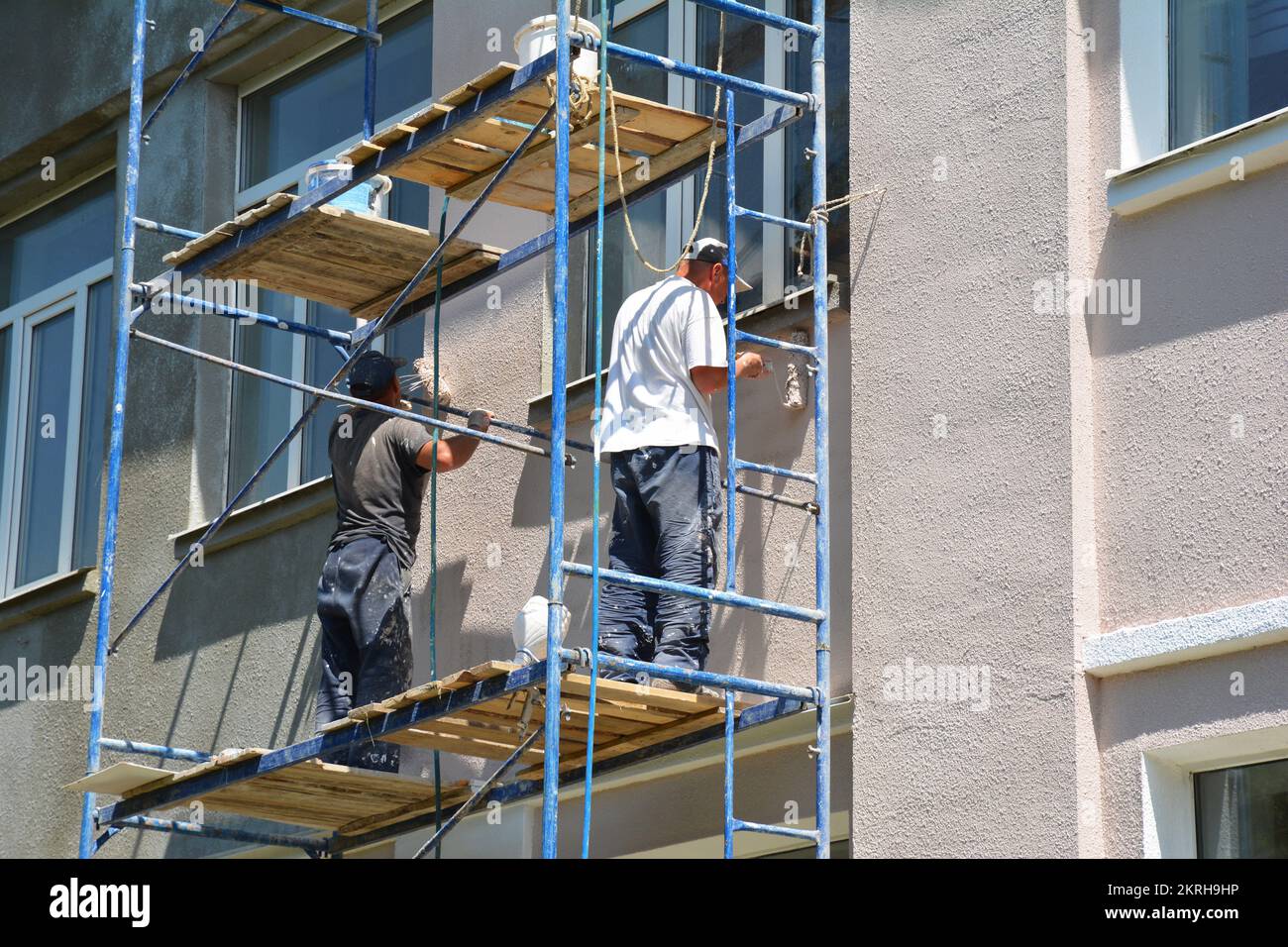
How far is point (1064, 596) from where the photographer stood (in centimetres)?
812

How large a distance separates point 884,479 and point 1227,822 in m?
1.87

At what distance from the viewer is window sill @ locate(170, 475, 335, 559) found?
1175cm

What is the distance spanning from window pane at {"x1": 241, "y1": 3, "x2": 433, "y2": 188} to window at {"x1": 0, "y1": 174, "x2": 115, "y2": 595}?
1.56m

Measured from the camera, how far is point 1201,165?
8102mm

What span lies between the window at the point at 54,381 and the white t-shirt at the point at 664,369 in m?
5.75

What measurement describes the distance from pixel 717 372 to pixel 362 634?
2.23 meters

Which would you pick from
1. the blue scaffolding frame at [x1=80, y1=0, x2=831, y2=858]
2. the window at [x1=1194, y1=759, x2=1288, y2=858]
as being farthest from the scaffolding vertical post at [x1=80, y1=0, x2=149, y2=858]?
the window at [x1=1194, y1=759, x2=1288, y2=858]

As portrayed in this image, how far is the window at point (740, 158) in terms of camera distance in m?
9.99

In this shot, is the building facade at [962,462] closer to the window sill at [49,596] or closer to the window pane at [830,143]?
the window pane at [830,143]

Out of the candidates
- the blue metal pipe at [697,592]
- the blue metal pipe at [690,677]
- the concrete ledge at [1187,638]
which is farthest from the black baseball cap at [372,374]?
the concrete ledge at [1187,638]

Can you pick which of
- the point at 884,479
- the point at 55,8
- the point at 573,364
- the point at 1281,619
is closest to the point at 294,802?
the point at 573,364

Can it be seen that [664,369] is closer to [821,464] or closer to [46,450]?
[821,464]

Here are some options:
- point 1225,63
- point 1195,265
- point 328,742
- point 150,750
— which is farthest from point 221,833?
point 1225,63
